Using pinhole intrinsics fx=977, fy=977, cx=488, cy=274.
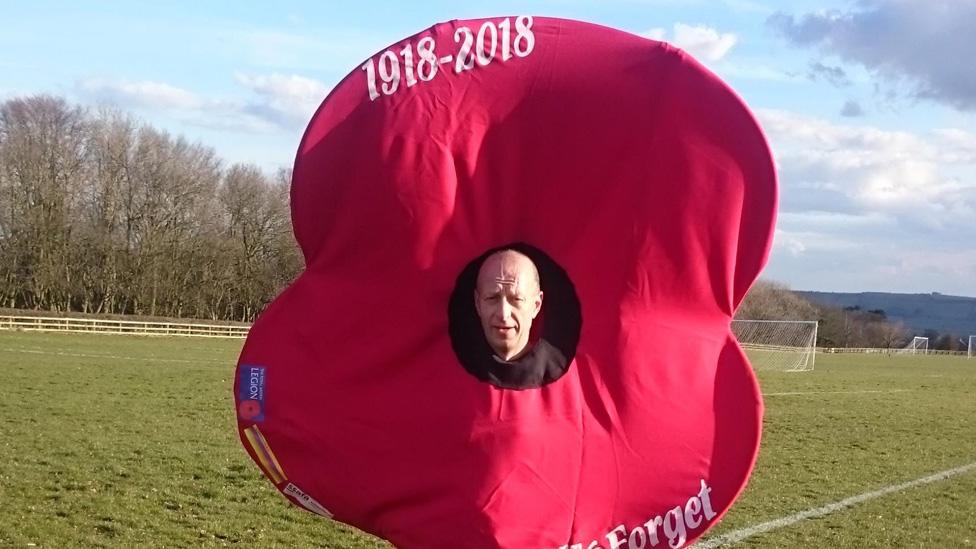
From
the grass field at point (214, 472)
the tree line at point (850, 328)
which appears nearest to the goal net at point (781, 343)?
the grass field at point (214, 472)

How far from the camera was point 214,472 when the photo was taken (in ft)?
32.6

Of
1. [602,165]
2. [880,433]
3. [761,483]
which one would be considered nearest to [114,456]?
[761,483]

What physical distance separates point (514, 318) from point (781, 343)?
39.2 meters

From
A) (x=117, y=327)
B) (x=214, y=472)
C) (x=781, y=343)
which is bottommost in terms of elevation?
(x=117, y=327)

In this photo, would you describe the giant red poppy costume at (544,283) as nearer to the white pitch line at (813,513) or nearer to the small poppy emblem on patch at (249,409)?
the small poppy emblem on patch at (249,409)

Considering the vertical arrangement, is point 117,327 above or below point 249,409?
below

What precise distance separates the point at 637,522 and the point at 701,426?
15.3 inches

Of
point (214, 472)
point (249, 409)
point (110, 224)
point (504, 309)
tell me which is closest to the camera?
point (504, 309)

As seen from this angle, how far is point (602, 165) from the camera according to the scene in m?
3.35

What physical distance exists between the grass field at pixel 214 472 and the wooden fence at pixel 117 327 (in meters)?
19.9

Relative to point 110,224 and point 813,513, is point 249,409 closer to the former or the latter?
point 813,513

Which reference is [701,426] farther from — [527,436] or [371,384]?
[371,384]

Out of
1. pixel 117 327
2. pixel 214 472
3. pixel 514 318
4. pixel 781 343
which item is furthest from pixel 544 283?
pixel 117 327

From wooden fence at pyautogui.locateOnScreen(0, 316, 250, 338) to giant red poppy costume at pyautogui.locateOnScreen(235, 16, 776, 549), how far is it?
118ft
